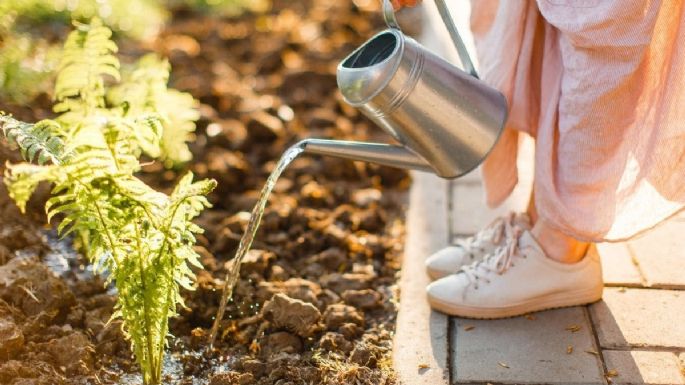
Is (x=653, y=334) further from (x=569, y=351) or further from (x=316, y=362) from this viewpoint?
(x=316, y=362)

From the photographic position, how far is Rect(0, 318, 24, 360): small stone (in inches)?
97.4

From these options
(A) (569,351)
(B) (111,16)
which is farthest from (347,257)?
(B) (111,16)

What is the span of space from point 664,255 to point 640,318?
0.40 m

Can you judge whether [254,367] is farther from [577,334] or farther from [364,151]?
[577,334]

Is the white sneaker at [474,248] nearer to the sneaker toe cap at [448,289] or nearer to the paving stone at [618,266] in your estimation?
the sneaker toe cap at [448,289]

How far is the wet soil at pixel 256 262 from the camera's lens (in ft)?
8.38

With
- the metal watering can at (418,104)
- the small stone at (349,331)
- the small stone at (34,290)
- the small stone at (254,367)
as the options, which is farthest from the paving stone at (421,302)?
the small stone at (34,290)

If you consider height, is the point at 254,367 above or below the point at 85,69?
below

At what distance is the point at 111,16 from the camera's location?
4.21 m

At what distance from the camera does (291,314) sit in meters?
2.71

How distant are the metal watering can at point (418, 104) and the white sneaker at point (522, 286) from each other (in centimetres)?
38

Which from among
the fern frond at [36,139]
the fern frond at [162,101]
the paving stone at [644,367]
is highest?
the fern frond at [162,101]

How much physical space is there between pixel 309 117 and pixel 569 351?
Result: 1.87 metres

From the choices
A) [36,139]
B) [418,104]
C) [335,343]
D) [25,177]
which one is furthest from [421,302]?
[25,177]
